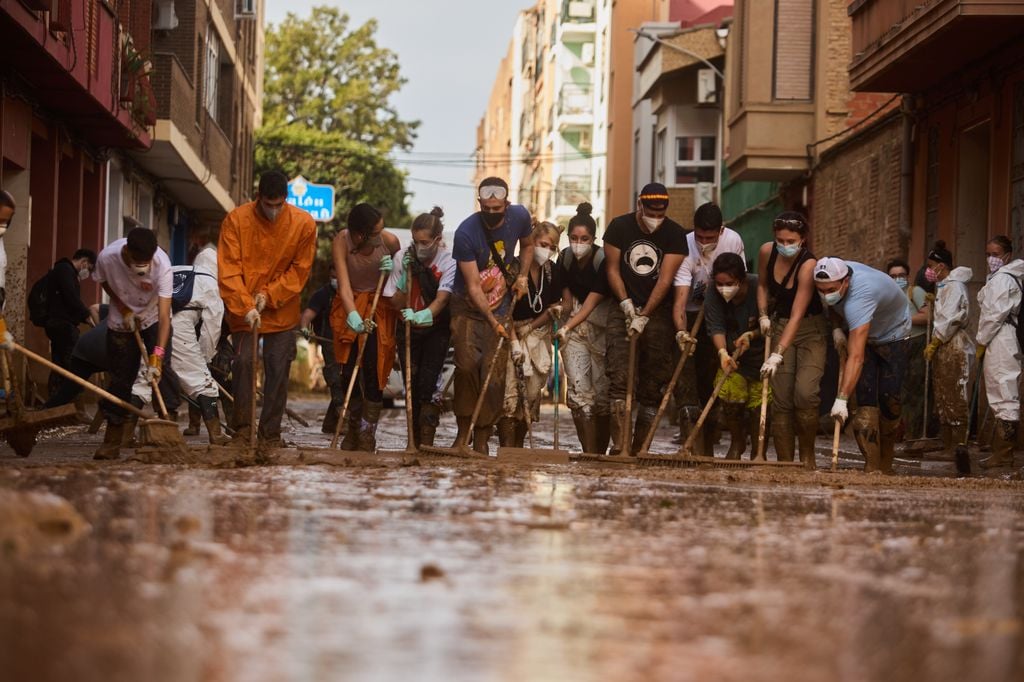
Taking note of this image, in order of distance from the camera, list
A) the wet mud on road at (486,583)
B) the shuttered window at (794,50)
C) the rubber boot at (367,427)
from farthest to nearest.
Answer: the shuttered window at (794,50) < the rubber boot at (367,427) < the wet mud on road at (486,583)

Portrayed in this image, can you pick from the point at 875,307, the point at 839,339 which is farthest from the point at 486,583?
the point at 839,339

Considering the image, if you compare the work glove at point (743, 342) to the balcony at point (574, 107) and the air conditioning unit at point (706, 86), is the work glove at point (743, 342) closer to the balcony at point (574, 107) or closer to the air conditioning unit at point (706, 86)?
the air conditioning unit at point (706, 86)

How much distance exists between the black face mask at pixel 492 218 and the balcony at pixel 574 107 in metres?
56.7

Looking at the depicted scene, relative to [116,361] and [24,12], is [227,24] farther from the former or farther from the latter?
[116,361]

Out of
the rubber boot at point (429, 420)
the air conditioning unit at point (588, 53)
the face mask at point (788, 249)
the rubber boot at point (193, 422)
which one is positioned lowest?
the rubber boot at point (193, 422)

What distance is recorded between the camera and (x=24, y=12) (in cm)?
1655

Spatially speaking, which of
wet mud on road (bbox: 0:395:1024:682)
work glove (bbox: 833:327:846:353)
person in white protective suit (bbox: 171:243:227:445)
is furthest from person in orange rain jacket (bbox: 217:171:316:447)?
wet mud on road (bbox: 0:395:1024:682)

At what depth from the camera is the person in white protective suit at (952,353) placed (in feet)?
51.9

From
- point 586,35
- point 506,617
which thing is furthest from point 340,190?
point 506,617

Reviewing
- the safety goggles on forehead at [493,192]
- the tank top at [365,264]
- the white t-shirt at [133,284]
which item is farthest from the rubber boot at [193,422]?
the safety goggles on forehead at [493,192]

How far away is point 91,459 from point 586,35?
59.0 m

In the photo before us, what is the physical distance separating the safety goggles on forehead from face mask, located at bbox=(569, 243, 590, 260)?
0.74 metres

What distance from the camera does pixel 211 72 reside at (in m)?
35.1

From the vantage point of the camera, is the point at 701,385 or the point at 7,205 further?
the point at 701,385
